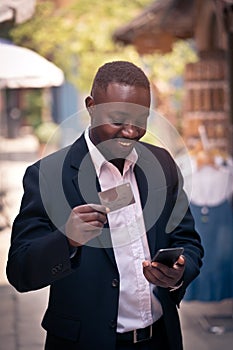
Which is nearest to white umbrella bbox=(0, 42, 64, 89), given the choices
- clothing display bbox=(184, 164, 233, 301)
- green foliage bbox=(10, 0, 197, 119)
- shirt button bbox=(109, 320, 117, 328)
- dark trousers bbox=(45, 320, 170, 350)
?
clothing display bbox=(184, 164, 233, 301)

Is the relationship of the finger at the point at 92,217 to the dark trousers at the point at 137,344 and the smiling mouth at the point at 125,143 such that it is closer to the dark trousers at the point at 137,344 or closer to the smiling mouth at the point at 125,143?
the smiling mouth at the point at 125,143

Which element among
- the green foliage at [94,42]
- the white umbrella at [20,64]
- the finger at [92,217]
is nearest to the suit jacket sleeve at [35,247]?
the finger at [92,217]

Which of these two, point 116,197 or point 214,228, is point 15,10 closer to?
point 214,228

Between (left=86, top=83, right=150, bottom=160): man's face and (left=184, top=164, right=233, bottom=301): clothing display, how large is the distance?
3654mm

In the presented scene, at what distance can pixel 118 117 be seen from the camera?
7.79ft

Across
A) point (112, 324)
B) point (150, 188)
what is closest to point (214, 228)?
point (150, 188)

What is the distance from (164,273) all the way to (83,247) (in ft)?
0.89

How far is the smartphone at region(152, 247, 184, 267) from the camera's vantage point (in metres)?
2.37

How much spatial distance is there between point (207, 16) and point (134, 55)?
246 inches

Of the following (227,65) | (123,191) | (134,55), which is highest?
(123,191)

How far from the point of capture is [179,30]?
404 inches

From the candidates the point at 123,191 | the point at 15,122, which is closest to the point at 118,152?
the point at 123,191

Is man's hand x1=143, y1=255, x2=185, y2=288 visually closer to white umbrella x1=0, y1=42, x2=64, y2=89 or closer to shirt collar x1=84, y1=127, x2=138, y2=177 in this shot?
shirt collar x1=84, y1=127, x2=138, y2=177

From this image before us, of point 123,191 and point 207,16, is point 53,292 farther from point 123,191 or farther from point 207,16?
point 207,16
